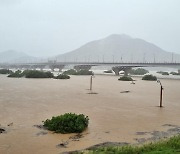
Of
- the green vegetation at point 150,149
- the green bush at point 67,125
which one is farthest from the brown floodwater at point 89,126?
the green vegetation at point 150,149

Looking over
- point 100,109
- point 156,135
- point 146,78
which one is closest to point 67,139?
point 156,135

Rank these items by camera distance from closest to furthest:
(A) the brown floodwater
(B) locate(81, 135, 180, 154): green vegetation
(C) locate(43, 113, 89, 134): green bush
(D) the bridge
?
(B) locate(81, 135, 180, 154): green vegetation → (A) the brown floodwater → (C) locate(43, 113, 89, 134): green bush → (D) the bridge

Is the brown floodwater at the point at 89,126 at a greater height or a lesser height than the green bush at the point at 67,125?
lesser

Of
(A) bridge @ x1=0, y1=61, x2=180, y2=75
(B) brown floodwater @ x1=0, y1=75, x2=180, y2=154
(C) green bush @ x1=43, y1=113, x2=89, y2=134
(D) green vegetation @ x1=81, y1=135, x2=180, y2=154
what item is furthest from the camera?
(A) bridge @ x1=0, y1=61, x2=180, y2=75

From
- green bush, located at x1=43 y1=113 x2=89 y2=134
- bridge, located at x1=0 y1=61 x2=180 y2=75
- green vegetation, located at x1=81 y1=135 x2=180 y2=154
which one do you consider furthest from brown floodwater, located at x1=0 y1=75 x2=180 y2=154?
bridge, located at x1=0 y1=61 x2=180 y2=75

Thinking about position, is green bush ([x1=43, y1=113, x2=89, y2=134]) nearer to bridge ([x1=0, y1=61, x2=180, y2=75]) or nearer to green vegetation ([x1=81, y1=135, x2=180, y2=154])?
green vegetation ([x1=81, y1=135, x2=180, y2=154])

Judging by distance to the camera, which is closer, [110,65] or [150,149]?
[150,149]

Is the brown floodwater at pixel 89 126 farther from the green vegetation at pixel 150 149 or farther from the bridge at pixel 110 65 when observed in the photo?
the bridge at pixel 110 65

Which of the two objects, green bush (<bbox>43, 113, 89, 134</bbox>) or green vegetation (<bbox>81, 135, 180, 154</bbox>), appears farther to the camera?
green bush (<bbox>43, 113, 89, 134</bbox>)

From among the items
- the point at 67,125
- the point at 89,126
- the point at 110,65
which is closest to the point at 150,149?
the point at 67,125

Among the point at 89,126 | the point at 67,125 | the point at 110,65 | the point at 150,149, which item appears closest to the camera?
the point at 150,149

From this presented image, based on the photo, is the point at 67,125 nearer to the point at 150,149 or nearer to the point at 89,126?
the point at 89,126

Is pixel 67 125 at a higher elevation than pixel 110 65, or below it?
below

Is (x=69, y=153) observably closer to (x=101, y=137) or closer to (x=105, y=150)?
(x=105, y=150)
